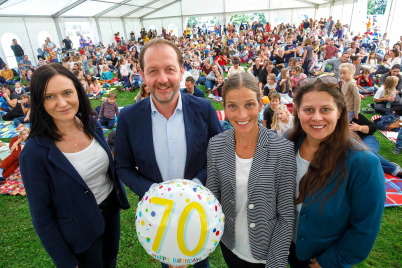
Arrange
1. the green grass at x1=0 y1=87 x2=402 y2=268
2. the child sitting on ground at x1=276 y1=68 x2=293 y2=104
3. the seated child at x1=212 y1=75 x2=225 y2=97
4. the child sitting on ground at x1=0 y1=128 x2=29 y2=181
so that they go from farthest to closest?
the seated child at x1=212 y1=75 x2=225 y2=97
the child sitting on ground at x1=276 y1=68 x2=293 y2=104
the child sitting on ground at x1=0 y1=128 x2=29 y2=181
the green grass at x1=0 y1=87 x2=402 y2=268

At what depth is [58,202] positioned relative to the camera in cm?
152

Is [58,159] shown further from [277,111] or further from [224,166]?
[277,111]

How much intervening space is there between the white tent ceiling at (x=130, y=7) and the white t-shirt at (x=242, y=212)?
1605cm

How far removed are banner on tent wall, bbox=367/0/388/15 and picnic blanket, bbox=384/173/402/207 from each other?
51.8 ft

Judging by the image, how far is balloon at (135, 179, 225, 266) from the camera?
1.15 metres

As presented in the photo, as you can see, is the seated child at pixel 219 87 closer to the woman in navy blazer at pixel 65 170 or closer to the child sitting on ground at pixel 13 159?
the child sitting on ground at pixel 13 159

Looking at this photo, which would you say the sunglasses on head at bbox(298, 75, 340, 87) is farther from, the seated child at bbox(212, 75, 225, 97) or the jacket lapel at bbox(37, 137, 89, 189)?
the seated child at bbox(212, 75, 225, 97)

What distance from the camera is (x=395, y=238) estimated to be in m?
2.86

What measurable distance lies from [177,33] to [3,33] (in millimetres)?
17168

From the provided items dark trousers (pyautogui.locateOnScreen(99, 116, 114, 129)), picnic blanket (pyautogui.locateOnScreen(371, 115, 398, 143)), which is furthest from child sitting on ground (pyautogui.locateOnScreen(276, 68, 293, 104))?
dark trousers (pyautogui.locateOnScreen(99, 116, 114, 129))

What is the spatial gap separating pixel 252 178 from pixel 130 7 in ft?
81.6

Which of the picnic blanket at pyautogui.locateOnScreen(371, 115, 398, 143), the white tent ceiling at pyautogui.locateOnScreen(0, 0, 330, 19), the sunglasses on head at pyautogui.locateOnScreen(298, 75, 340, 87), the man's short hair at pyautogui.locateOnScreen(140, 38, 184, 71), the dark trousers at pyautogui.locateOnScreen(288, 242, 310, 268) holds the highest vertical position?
the white tent ceiling at pyautogui.locateOnScreen(0, 0, 330, 19)

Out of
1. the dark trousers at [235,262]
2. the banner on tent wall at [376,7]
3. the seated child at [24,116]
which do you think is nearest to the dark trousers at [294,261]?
the dark trousers at [235,262]

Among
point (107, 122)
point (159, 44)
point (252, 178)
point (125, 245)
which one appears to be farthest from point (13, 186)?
point (252, 178)
